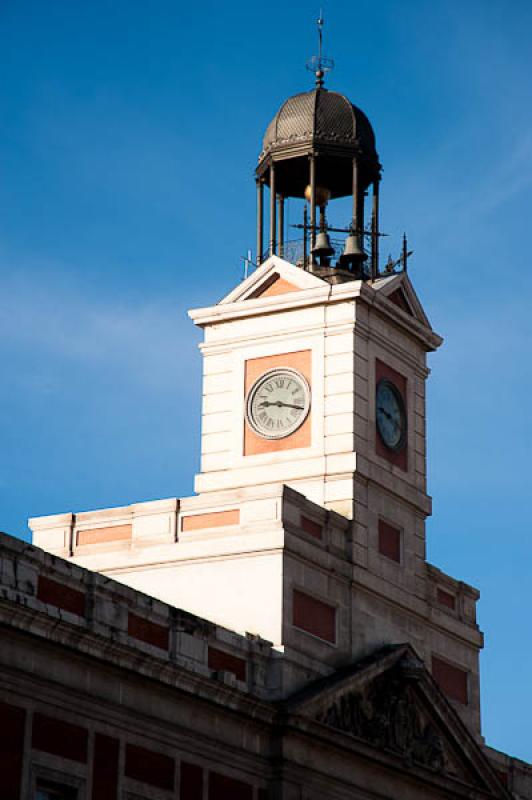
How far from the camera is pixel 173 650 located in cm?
4769

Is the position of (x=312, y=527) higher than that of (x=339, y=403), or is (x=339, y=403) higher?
(x=339, y=403)

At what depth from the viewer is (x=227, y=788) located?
4891 centimetres

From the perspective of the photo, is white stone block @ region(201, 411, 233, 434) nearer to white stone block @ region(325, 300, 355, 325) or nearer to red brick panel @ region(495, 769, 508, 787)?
white stone block @ region(325, 300, 355, 325)

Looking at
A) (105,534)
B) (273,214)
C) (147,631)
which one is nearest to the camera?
(147,631)

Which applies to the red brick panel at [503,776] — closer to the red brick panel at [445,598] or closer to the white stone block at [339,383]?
the red brick panel at [445,598]

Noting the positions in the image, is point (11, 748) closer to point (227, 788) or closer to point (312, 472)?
point (227, 788)

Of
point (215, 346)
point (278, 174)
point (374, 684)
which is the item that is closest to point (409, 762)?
point (374, 684)

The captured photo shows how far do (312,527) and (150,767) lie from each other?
11423mm

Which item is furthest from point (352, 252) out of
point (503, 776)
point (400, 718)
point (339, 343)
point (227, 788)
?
point (227, 788)

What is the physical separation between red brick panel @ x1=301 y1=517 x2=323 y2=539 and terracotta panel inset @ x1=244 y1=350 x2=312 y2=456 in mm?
3694

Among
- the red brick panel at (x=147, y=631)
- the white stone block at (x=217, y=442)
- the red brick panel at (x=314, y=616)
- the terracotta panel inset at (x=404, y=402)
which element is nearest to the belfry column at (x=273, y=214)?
the terracotta panel inset at (x=404, y=402)

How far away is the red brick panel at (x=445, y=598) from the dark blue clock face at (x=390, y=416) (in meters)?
4.56

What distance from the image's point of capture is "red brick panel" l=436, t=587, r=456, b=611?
61781 millimetres

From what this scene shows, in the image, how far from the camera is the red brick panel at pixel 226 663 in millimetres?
49572
